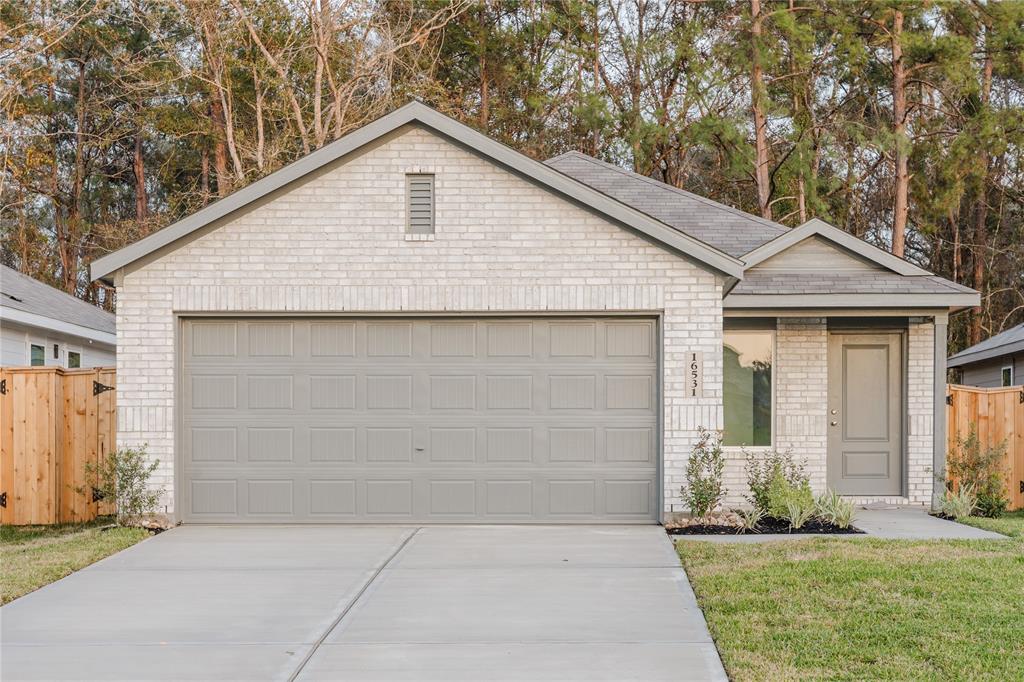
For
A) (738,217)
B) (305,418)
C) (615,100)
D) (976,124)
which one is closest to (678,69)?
(615,100)

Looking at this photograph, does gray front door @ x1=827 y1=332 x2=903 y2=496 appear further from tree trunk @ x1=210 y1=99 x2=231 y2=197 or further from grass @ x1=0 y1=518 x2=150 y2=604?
tree trunk @ x1=210 y1=99 x2=231 y2=197

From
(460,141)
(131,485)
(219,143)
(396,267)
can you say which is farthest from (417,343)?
(219,143)

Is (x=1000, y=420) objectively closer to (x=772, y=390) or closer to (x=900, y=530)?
(x=772, y=390)

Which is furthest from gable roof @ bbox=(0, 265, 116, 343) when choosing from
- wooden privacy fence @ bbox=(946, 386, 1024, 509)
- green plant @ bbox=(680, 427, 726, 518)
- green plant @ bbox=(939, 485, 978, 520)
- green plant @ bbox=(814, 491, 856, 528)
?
wooden privacy fence @ bbox=(946, 386, 1024, 509)

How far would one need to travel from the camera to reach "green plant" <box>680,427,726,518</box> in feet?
38.6

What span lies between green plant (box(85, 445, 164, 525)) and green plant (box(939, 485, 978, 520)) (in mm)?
9745

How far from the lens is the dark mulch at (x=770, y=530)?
1148 cm

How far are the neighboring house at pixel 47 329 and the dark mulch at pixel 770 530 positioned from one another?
37.3 ft

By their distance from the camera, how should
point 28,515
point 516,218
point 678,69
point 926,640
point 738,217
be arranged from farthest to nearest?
1. point 678,69
2. point 738,217
3. point 28,515
4. point 516,218
5. point 926,640

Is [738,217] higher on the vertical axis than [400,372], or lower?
higher

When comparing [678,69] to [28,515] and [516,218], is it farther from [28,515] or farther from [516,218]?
[28,515]

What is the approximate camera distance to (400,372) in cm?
1237

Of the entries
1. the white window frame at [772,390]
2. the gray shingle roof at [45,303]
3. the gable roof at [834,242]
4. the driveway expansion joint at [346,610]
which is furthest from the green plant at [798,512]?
the gray shingle roof at [45,303]

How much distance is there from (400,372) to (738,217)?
6.62 metres
